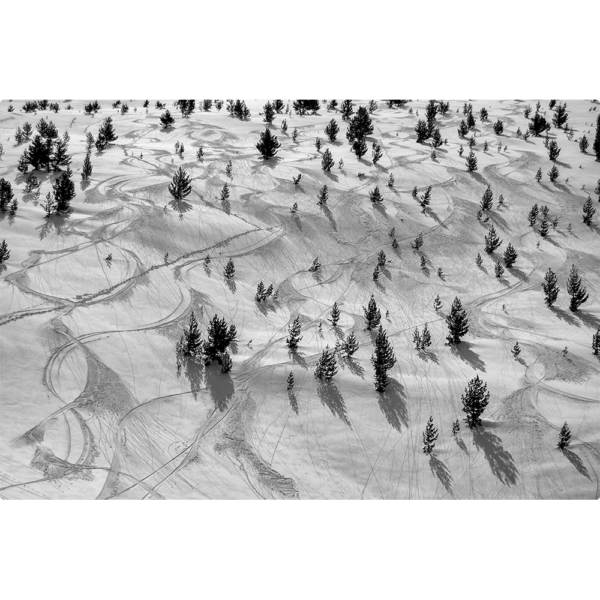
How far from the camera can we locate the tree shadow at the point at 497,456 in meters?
11.2

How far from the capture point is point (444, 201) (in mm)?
25047

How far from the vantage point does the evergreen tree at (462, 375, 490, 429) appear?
12.3 metres

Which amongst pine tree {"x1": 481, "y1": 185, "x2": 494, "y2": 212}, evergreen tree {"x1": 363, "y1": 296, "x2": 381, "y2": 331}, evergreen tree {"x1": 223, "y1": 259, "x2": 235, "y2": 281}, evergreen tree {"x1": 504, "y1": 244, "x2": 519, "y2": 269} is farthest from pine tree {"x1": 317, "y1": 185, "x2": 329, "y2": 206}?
evergreen tree {"x1": 504, "y1": 244, "x2": 519, "y2": 269}

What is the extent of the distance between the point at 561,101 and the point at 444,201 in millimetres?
32823

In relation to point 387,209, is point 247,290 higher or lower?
lower

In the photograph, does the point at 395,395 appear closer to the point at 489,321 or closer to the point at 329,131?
the point at 489,321

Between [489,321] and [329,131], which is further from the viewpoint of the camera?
[329,131]

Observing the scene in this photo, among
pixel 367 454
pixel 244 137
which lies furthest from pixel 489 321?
pixel 244 137

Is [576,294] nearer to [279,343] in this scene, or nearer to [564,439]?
[564,439]

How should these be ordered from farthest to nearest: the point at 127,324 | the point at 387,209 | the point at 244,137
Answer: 1. the point at 244,137
2. the point at 387,209
3. the point at 127,324

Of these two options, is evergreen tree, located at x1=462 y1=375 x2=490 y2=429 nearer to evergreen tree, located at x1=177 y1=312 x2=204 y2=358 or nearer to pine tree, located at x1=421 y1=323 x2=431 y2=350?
pine tree, located at x1=421 y1=323 x2=431 y2=350

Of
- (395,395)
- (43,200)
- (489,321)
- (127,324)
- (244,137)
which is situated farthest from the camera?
(244,137)

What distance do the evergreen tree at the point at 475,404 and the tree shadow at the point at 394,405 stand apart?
1837mm

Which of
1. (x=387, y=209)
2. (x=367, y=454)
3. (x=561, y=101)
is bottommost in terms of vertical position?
(x=367, y=454)
